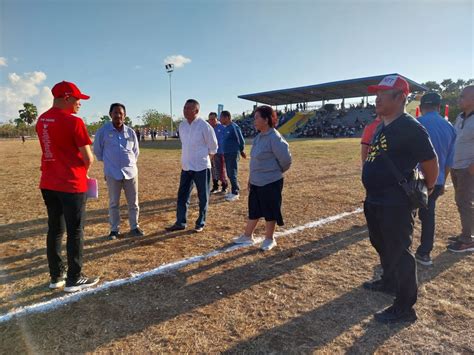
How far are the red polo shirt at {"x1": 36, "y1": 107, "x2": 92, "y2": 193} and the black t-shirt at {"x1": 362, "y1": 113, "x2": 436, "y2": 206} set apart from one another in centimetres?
260

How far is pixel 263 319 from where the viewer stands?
289 centimetres

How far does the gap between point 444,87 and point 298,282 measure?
103m

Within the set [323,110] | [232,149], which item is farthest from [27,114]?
[232,149]

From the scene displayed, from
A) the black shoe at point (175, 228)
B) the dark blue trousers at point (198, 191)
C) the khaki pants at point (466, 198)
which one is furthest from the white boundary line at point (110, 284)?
the khaki pants at point (466, 198)

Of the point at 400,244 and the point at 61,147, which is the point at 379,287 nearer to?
the point at 400,244

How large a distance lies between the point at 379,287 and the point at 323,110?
170ft

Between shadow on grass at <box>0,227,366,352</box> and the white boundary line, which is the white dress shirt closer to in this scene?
the white boundary line

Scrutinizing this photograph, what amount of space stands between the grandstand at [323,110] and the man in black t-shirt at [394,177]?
38.1m

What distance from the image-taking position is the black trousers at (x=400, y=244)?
271 cm

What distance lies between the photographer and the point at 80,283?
3.45m

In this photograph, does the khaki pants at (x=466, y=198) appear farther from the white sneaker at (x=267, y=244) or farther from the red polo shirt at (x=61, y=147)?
the red polo shirt at (x=61, y=147)

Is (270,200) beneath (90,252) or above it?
above

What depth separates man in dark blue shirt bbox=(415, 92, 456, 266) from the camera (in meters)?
3.85

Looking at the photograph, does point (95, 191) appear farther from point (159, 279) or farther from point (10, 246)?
point (10, 246)
